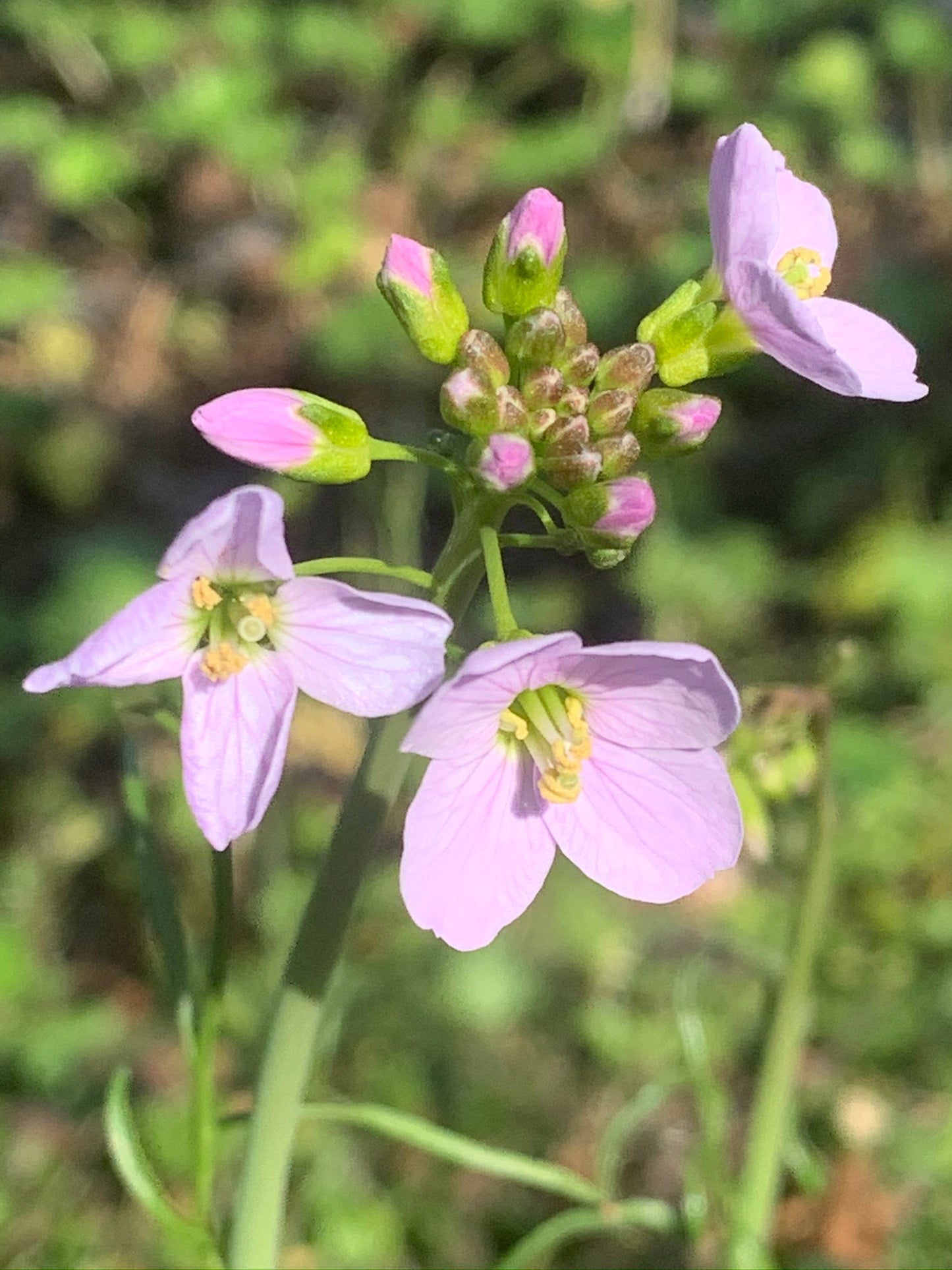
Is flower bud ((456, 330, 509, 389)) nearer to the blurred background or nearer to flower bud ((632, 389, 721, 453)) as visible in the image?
flower bud ((632, 389, 721, 453))

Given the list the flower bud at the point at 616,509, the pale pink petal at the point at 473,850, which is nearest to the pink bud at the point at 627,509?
the flower bud at the point at 616,509

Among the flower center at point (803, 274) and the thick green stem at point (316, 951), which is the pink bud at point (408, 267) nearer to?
the thick green stem at point (316, 951)

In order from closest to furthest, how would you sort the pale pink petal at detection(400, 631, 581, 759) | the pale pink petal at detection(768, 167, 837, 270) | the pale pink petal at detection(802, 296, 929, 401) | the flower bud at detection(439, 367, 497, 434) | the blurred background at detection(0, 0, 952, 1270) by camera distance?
the pale pink petal at detection(400, 631, 581, 759) < the flower bud at detection(439, 367, 497, 434) < the pale pink petal at detection(802, 296, 929, 401) < the pale pink petal at detection(768, 167, 837, 270) < the blurred background at detection(0, 0, 952, 1270)

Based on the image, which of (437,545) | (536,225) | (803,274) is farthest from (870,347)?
(437,545)

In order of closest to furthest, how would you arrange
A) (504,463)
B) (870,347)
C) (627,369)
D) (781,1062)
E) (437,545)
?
(504,463), (627,369), (870,347), (781,1062), (437,545)

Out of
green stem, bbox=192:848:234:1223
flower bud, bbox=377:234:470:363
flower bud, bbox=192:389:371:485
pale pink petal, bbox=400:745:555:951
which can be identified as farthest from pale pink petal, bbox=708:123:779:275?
green stem, bbox=192:848:234:1223

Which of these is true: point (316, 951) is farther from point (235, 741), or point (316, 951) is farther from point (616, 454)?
point (616, 454)
